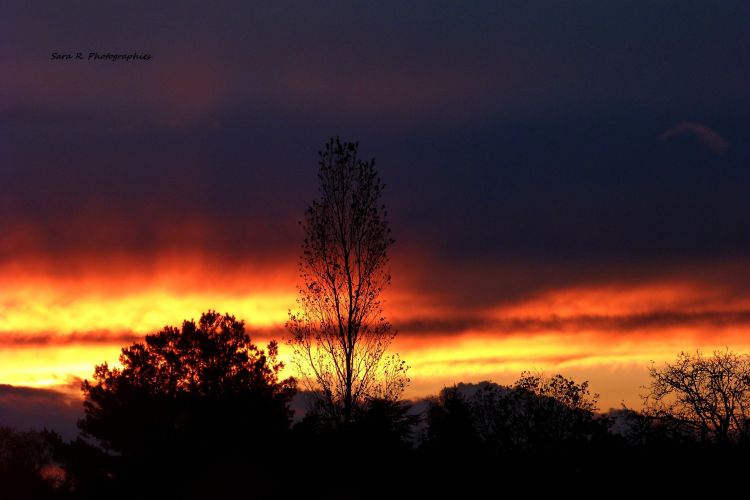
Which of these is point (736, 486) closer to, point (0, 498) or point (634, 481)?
point (634, 481)

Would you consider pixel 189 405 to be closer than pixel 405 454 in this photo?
No

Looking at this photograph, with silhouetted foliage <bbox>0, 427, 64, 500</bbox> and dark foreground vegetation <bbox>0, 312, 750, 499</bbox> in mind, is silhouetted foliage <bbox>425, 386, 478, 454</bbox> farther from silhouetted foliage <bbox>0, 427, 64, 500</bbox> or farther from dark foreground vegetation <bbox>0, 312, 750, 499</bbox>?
silhouetted foliage <bbox>0, 427, 64, 500</bbox>

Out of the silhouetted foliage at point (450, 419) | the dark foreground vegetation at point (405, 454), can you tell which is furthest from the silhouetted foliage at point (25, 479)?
the silhouetted foliage at point (450, 419)

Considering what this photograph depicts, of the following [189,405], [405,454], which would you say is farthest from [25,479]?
[405,454]

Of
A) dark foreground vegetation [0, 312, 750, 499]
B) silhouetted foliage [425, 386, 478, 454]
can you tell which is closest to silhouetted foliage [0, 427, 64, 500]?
dark foreground vegetation [0, 312, 750, 499]

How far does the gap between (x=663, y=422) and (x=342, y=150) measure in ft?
61.2

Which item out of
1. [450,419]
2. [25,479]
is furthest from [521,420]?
[25,479]

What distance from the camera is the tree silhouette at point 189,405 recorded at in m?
30.9

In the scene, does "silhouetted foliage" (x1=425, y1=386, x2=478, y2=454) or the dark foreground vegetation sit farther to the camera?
"silhouetted foliage" (x1=425, y1=386, x2=478, y2=454)

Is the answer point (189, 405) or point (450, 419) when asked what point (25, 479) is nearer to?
point (189, 405)

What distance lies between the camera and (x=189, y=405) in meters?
40.4

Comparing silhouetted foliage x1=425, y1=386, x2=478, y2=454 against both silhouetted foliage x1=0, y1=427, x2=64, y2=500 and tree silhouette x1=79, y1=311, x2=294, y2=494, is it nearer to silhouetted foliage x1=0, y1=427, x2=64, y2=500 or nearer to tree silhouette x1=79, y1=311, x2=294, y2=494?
tree silhouette x1=79, y1=311, x2=294, y2=494

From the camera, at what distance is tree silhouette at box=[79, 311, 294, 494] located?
30859 millimetres

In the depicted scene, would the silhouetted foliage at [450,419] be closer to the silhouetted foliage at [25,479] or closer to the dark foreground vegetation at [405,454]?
the dark foreground vegetation at [405,454]
